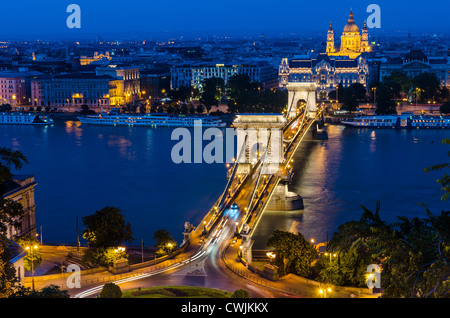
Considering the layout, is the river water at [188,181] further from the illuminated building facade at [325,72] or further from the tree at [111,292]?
the illuminated building facade at [325,72]

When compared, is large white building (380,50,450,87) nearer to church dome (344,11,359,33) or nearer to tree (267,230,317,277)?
church dome (344,11,359,33)

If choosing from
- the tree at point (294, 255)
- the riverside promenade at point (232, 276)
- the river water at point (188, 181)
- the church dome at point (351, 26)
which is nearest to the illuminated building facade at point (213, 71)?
the church dome at point (351, 26)

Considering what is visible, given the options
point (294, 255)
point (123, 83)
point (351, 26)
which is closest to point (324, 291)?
point (294, 255)

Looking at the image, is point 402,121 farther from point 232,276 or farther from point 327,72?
point 232,276

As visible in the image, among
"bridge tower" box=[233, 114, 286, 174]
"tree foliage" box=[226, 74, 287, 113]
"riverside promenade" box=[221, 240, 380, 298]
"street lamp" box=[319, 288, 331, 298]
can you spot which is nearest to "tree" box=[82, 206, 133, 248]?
"riverside promenade" box=[221, 240, 380, 298]
